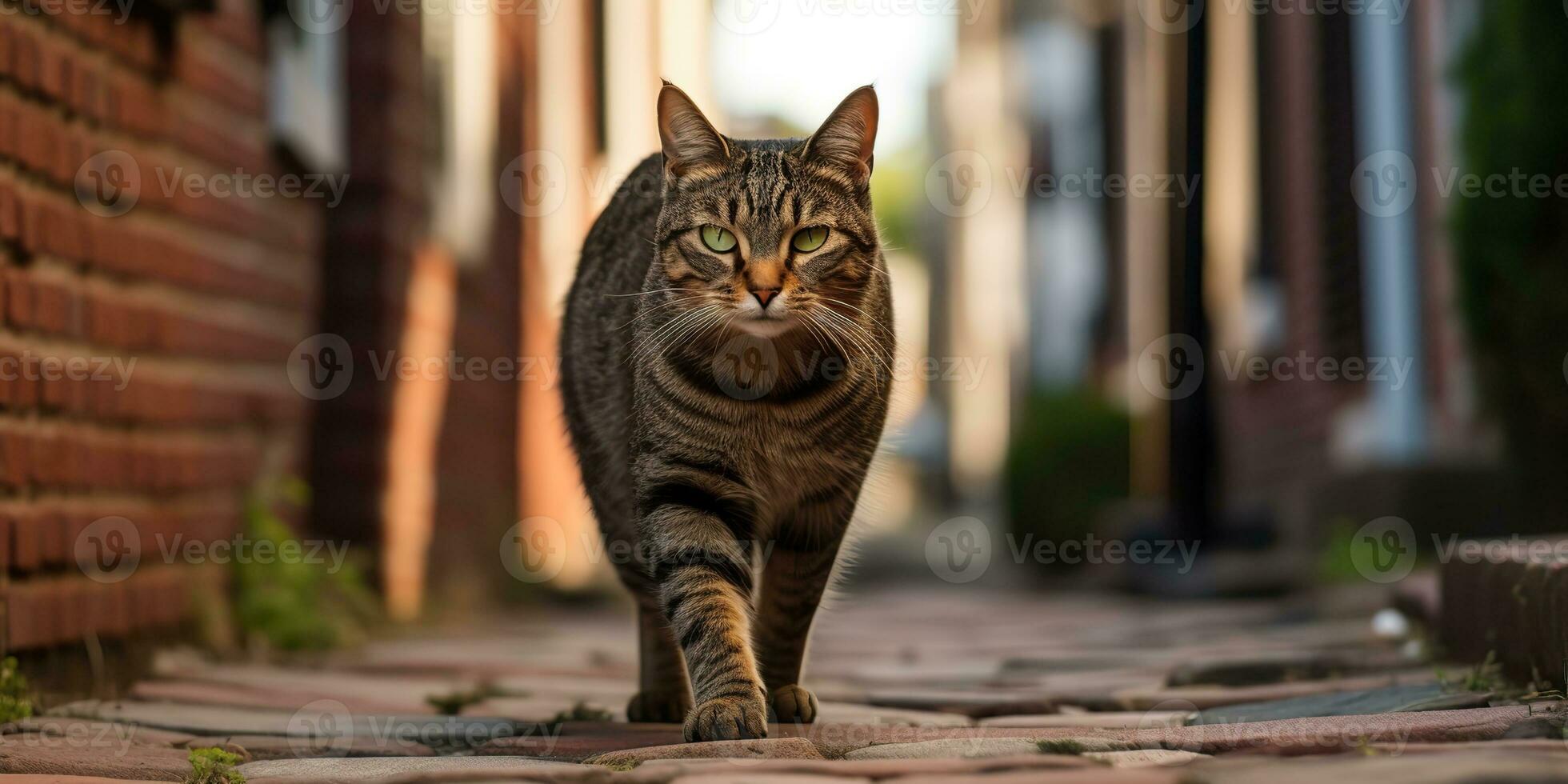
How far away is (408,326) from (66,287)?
243 centimetres

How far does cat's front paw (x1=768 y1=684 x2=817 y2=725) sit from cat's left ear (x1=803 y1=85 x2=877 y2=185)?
108 cm

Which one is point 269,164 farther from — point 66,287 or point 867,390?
point 867,390

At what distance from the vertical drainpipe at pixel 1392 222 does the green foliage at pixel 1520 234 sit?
0.88 metres

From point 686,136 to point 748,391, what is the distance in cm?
59

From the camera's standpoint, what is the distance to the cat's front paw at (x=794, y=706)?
277cm

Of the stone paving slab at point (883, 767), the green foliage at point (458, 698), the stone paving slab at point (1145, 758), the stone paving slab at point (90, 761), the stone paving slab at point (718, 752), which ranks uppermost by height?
the stone paving slab at point (883, 767)

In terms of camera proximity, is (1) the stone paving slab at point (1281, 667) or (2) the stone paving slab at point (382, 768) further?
(1) the stone paving slab at point (1281, 667)

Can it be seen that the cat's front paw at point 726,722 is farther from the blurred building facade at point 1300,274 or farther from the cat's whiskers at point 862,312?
the blurred building facade at point 1300,274

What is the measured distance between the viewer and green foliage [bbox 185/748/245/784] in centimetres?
201

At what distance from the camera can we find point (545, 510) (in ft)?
27.9

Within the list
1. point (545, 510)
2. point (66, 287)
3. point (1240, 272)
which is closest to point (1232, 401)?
point (1240, 272)

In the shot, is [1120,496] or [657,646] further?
[1120,496]

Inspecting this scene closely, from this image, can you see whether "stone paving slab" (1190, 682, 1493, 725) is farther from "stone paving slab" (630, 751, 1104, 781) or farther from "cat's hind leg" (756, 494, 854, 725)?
"cat's hind leg" (756, 494, 854, 725)

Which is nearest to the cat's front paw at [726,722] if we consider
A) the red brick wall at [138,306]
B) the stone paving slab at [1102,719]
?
the stone paving slab at [1102,719]
